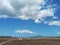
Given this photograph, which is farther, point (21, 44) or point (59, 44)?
point (59, 44)

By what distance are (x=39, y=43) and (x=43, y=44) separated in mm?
1064

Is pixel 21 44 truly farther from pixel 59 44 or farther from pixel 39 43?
pixel 59 44

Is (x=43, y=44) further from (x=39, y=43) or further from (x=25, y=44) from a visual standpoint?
(x=25, y=44)

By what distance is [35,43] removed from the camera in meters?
49.2

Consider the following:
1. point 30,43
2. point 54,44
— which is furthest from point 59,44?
point 30,43

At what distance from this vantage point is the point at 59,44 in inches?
2005

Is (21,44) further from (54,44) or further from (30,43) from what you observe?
(54,44)

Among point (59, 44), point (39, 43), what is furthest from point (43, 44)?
point (59, 44)

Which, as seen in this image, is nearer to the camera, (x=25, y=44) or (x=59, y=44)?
(x=25, y=44)

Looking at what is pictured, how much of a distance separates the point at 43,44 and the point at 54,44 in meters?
3.10

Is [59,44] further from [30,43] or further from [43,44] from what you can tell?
[30,43]

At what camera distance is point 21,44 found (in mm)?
47375

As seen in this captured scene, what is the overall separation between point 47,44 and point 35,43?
331 centimetres

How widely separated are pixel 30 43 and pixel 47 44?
4262 mm
